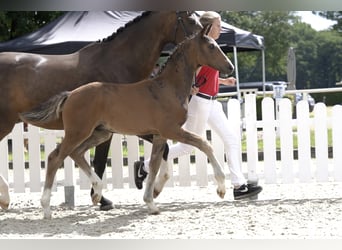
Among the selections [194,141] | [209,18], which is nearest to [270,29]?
[209,18]

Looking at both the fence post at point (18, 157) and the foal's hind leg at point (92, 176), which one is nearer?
the foal's hind leg at point (92, 176)

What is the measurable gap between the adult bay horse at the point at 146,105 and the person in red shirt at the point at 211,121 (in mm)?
527

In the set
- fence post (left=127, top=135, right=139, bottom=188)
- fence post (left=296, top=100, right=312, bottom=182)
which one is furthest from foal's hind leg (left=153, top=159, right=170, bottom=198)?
fence post (left=296, top=100, right=312, bottom=182)

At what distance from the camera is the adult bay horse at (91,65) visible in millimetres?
5625

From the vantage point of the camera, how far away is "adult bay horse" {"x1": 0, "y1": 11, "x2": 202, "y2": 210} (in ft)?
18.5

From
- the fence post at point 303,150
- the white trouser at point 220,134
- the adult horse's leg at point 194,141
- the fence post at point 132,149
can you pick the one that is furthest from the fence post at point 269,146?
the adult horse's leg at point 194,141

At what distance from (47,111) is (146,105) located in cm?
94

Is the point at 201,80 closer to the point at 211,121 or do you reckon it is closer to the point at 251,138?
the point at 211,121

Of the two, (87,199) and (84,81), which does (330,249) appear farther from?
(87,199)

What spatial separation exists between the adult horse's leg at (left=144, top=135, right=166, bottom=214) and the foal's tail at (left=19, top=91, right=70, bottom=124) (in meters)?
0.92

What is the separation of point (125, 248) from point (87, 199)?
4569 millimetres

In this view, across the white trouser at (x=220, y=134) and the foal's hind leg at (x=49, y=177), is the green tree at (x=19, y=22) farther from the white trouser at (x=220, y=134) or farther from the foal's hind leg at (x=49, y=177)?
the foal's hind leg at (x=49, y=177)

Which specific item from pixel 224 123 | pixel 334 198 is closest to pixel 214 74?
pixel 224 123

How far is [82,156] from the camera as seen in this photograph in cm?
564
